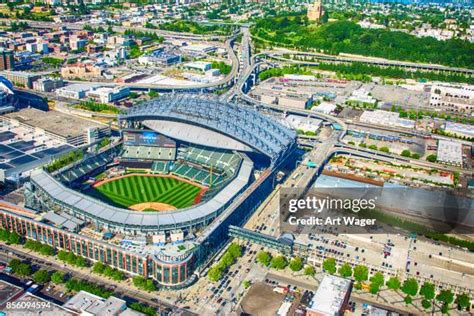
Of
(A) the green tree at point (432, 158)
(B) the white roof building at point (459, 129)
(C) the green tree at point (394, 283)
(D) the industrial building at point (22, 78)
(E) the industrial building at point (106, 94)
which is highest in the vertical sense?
(D) the industrial building at point (22, 78)

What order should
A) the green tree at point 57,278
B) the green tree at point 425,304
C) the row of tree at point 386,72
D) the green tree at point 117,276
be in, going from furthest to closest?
the row of tree at point 386,72 → the green tree at point 117,276 → the green tree at point 57,278 → the green tree at point 425,304

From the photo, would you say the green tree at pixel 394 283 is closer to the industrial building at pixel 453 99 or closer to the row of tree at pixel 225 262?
the row of tree at pixel 225 262

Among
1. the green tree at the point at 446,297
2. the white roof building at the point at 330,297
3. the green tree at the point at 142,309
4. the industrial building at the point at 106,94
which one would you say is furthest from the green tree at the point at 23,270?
the industrial building at the point at 106,94

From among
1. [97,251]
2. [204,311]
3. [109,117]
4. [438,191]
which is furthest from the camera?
[109,117]

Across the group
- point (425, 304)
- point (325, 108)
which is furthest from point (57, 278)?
point (325, 108)

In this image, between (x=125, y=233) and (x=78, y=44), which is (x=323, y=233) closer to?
(x=125, y=233)

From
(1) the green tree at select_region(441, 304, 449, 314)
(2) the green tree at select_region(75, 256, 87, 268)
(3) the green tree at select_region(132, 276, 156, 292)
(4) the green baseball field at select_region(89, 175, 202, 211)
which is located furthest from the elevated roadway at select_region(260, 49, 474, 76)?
(3) the green tree at select_region(132, 276, 156, 292)

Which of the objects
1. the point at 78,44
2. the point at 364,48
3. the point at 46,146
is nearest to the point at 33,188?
the point at 46,146
